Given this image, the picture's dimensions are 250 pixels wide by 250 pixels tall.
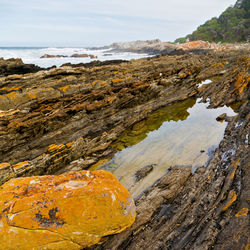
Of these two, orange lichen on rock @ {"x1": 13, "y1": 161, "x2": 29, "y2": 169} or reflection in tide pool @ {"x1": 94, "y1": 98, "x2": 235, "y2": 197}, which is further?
reflection in tide pool @ {"x1": 94, "y1": 98, "x2": 235, "y2": 197}

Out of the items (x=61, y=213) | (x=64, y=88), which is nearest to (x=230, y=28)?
(x=64, y=88)

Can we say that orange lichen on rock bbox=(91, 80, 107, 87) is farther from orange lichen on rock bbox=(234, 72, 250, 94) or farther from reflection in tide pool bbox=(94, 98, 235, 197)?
orange lichen on rock bbox=(234, 72, 250, 94)

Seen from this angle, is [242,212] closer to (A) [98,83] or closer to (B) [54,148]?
(B) [54,148]

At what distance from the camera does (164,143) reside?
1444 centimetres

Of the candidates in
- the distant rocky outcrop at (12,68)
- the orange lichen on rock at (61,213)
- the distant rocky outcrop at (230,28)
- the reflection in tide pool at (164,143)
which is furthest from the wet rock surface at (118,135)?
the distant rocky outcrop at (230,28)

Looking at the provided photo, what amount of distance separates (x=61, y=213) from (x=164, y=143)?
34.8 ft

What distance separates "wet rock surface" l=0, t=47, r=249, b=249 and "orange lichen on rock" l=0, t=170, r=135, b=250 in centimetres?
105

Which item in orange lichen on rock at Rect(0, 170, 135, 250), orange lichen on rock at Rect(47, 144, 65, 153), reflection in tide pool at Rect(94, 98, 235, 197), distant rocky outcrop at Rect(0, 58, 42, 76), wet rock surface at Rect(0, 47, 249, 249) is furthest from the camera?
distant rocky outcrop at Rect(0, 58, 42, 76)

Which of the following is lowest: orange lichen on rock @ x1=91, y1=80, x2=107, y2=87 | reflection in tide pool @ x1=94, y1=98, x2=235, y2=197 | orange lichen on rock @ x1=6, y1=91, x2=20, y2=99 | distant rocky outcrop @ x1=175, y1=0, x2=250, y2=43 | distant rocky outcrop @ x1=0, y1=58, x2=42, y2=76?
reflection in tide pool @ x1=94, y1=98, x2=235, y2=197

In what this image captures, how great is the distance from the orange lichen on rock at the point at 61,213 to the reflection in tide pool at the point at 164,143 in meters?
3.10

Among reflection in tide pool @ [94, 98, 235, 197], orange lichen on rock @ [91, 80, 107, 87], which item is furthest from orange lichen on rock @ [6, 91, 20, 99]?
reflection in tide pool @ [94, 98, 235, 197]

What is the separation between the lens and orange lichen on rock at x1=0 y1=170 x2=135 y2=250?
545 centimetres

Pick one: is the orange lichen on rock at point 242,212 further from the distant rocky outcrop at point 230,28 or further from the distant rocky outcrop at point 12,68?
the distant rocky outcrop at point 230,28

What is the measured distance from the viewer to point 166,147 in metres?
13.8
